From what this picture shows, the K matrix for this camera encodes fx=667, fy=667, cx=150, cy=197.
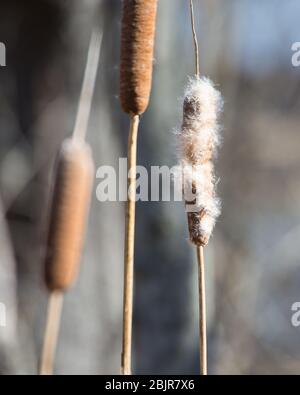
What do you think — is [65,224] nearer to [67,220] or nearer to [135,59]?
[67,220]

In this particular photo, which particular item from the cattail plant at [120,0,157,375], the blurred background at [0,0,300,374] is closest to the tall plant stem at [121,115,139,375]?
the cattail plant at [120,0,157,375]

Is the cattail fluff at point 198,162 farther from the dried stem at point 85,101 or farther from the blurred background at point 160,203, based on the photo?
the blurred background at point 160,203

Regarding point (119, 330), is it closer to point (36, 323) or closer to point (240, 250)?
point (36, 323)

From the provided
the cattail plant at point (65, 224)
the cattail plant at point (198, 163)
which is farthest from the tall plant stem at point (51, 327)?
the cattail plant at point (198, 163)

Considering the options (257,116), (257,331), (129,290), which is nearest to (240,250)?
(257,331)

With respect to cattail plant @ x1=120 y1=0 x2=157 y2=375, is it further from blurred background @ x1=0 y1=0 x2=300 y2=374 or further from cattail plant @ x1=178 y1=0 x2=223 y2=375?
blurred background @ x1=0 y1=0 x2=300 y2=374
